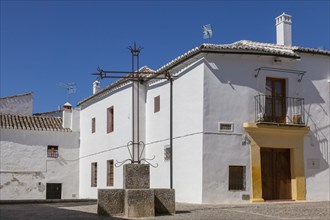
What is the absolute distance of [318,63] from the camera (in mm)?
17078

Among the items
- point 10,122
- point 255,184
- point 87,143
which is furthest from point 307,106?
point 10,122

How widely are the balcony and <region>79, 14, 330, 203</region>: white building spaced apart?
3cm

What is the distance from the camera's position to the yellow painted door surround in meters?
15.5

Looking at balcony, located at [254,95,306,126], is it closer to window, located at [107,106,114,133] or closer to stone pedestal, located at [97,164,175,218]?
stone pedestal, located at [97,164,175,218]

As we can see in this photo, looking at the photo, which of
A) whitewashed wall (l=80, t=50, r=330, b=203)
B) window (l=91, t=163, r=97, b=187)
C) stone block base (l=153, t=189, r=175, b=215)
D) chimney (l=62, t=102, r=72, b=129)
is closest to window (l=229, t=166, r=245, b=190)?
whitewashed wall (l=80, t=50, r=330, b=203)

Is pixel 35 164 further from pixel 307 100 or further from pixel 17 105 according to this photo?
pixel 307 100

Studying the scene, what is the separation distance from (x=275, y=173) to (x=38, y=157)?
14.1 meters

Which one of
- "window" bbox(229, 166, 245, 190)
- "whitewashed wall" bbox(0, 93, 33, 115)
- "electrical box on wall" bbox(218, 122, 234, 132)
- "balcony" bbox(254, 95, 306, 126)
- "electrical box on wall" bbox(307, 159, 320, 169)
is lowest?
"window" bbox(229, 166, 245, 190)

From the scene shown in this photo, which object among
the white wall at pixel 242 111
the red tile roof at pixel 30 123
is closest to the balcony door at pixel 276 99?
the white wall at pixel 242 111

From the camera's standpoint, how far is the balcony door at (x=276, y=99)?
1620 cm

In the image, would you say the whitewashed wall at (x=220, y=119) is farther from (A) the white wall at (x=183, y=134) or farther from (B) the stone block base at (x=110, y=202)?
(B) the stone block base at (x=110, y=202)

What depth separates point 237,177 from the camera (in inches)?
608

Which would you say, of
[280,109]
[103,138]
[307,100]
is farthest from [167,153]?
[103,138]

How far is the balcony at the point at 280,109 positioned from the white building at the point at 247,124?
1.3 inches
